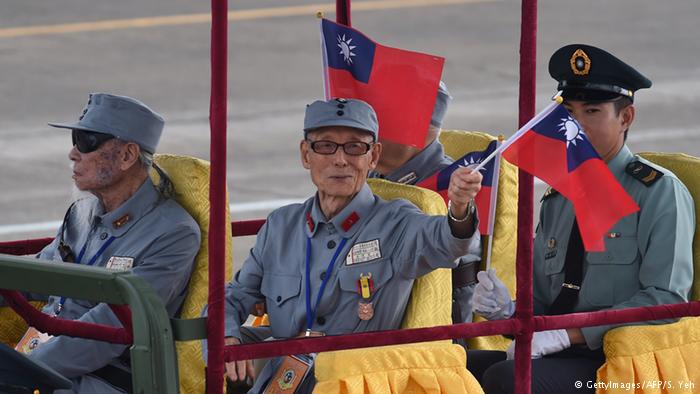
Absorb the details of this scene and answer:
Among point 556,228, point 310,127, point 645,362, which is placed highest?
point 310,127

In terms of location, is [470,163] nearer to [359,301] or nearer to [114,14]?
[359,301]

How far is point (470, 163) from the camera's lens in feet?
22.1

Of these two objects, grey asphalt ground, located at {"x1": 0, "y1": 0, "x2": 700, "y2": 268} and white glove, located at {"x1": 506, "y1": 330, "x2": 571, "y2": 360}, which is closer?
white glove, located at {"x1": 506, "y1": 330, "x2": 571, "y2": 360}

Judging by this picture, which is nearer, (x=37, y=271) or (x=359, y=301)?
(x=37, y=271)

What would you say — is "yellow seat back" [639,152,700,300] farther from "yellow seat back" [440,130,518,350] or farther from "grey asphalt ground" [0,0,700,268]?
"grey asphalt ground" [0,0,700,268]

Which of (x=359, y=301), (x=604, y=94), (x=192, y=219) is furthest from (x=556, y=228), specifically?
(x=192, y=219)

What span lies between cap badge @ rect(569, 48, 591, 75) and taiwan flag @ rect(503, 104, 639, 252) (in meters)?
0.87

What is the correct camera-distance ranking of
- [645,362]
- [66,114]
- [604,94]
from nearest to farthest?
[645,362]
[604,94]
[66,114]

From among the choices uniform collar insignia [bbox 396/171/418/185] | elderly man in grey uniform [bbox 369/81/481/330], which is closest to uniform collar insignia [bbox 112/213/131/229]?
elderly man in grey uniform [bbox 369/81/481/330]

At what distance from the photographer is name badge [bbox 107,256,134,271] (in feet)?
19.6

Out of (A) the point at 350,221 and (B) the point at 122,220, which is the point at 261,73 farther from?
(A) the point at 350,221

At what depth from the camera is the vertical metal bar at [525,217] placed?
192 inches

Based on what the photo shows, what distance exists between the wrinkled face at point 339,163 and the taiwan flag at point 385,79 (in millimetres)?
254

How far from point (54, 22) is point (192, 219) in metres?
13.4
